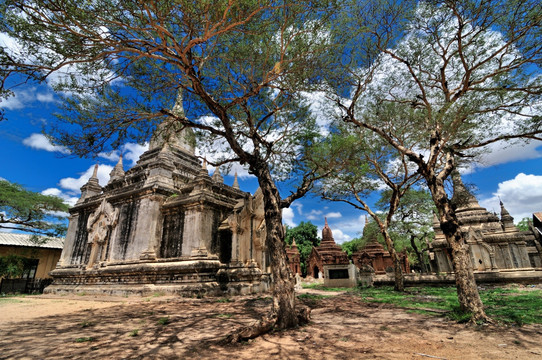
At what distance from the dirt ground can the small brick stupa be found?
2689 cm

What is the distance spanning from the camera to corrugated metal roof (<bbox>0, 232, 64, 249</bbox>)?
76.8 ft

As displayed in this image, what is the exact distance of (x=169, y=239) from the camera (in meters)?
12.5

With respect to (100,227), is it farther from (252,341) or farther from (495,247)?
(495,247)

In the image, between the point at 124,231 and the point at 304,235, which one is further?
the point at 304,235

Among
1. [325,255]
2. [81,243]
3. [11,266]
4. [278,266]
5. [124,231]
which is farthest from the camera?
[325,255]

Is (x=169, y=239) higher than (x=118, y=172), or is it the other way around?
(x=118, y=172)

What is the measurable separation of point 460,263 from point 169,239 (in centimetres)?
1064

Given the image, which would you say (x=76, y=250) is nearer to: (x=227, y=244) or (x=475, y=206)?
(x=227, y=244)

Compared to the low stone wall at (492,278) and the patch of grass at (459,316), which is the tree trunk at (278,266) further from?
the low stone wall at (492,278)

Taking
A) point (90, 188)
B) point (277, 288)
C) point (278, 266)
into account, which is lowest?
point (277, 288)

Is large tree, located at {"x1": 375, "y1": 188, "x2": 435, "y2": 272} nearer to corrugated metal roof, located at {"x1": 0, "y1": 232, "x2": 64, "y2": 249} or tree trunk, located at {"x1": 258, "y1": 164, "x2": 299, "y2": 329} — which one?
tree trunk, located at {"x1": 258, "y1": 164, "x2": 299, "y2": 329}

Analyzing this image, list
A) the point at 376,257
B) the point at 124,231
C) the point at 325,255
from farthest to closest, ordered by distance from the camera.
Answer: the point at 325,255, the point at 376,257, the point at 124,231

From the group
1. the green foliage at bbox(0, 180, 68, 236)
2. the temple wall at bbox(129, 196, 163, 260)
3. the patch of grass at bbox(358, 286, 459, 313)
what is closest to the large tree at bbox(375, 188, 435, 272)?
the patch of grass at bbox(358, 286, 459, 313)

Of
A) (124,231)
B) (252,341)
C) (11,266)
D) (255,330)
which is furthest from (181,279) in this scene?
(11,266)
